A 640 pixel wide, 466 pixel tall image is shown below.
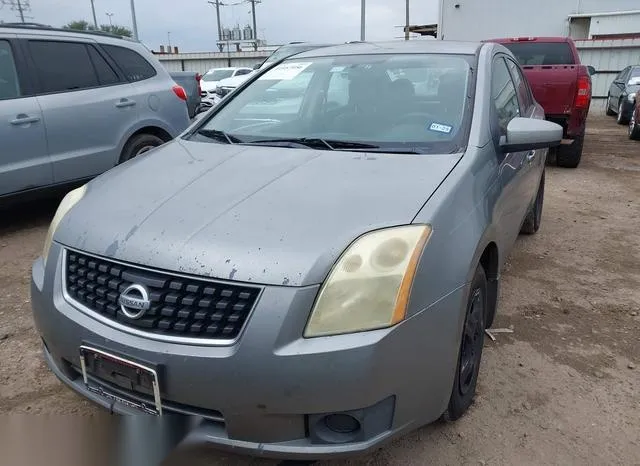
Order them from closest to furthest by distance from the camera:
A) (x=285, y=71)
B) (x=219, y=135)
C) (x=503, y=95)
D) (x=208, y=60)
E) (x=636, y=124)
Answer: (x=219, y=135) → (x=503, y=95) → (x=285, y=71) → (x=636, y=124) → (x=208, y=60)

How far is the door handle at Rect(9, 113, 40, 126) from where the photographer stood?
4.55 meters

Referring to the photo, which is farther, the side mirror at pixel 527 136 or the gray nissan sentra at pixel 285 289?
the side mirror at pixel 527 136

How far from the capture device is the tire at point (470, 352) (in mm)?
2166

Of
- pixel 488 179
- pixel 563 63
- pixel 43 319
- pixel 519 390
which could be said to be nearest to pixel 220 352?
pixel 43 319

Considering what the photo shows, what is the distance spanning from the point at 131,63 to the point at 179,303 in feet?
15.3

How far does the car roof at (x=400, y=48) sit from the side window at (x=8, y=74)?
8.85 feet

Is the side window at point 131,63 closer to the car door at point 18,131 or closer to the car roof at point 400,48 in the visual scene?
the car door at point 18,131

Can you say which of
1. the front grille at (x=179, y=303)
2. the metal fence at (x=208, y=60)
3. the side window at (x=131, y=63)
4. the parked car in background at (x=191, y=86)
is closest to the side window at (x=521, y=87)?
the front grille at (x=179, y=303)

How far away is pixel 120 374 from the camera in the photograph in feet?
5.89

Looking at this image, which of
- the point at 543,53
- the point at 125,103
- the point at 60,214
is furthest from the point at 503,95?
the point at 543,53

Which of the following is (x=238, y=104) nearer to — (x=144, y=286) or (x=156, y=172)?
(x=156, y=172)

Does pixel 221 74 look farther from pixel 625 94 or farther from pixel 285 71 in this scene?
pixel 285 71

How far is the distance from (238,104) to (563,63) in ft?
20.7

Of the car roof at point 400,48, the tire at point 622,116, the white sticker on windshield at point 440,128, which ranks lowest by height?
the tire at point 622,116
